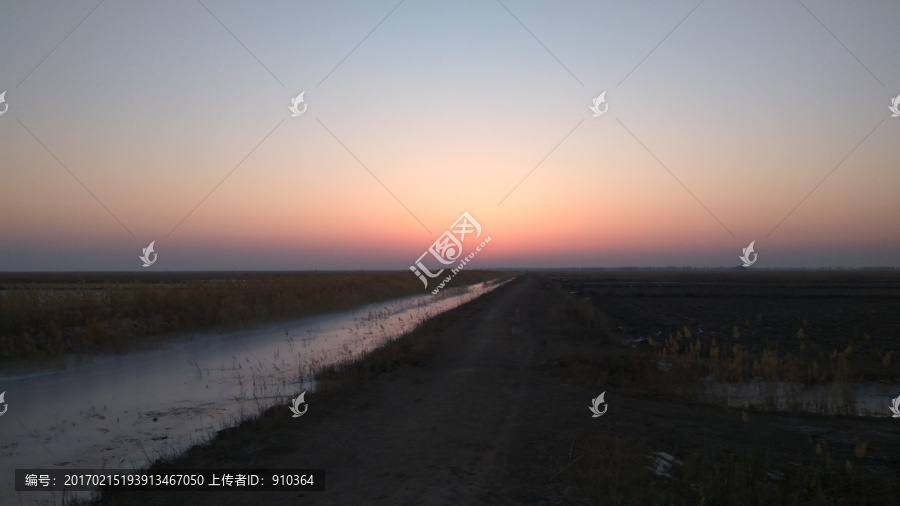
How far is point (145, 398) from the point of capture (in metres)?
11.8

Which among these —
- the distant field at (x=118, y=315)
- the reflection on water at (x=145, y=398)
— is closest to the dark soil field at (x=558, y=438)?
the reflection on water at (x=145, y=398)

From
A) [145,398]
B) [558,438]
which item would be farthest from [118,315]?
[558,438]

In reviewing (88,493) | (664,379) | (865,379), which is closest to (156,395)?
(88,493)

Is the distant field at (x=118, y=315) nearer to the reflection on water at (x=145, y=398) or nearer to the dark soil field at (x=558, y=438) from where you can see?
the reflection on water at (x=145, y=398)

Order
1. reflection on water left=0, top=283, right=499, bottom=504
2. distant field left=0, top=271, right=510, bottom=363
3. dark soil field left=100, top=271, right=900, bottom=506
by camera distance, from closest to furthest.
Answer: dark soil field left=100, top=271, right=900, bottom=506, reflection on water left=0, top=283, right=499, bottom=504, distant field left=0, top=271, right=510, bottom=363

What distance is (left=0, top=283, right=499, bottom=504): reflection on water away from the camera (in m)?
8.16

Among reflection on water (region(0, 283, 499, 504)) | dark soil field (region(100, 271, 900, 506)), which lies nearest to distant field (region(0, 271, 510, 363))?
reflection on water (region(0, 283, 499, 504))

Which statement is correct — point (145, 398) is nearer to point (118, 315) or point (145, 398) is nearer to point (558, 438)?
point (558, 438)

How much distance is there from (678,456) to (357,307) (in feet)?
107

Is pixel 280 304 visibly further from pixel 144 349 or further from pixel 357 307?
pixel 144 349

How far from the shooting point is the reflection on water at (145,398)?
8164 mm

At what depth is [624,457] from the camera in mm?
6418

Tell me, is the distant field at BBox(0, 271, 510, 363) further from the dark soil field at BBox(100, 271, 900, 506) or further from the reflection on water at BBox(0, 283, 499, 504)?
the dark soil field at BBox(100, 271, 900, 506)

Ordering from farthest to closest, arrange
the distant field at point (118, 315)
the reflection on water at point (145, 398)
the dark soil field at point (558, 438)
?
the distant field at point (118, 315) → the reflection on water at point (145, 398) → the dark soil field at point (558, 438)
